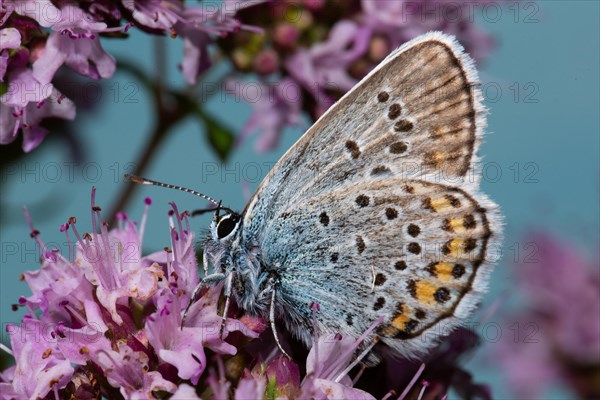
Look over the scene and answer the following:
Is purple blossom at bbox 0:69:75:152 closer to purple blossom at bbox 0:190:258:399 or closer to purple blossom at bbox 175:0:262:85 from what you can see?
purple blossom at bbox 0:190:258:399

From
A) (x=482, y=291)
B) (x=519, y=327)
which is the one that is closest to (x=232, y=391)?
(x=482, y=291)

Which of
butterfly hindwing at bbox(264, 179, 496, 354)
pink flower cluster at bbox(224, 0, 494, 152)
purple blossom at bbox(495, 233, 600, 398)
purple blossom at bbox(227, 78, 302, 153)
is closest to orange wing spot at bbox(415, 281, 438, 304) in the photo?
butterfly hindwing at bbox(264, 179, 496, 354)

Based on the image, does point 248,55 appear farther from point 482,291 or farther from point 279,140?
point 482,291

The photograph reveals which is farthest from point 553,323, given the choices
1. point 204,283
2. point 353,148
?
point 204,283

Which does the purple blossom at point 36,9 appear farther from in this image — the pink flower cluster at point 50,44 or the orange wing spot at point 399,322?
the orange wing spot at point 399,322

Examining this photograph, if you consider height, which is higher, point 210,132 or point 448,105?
point 448,105

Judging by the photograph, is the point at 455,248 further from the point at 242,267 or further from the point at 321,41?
the point at 321,41
